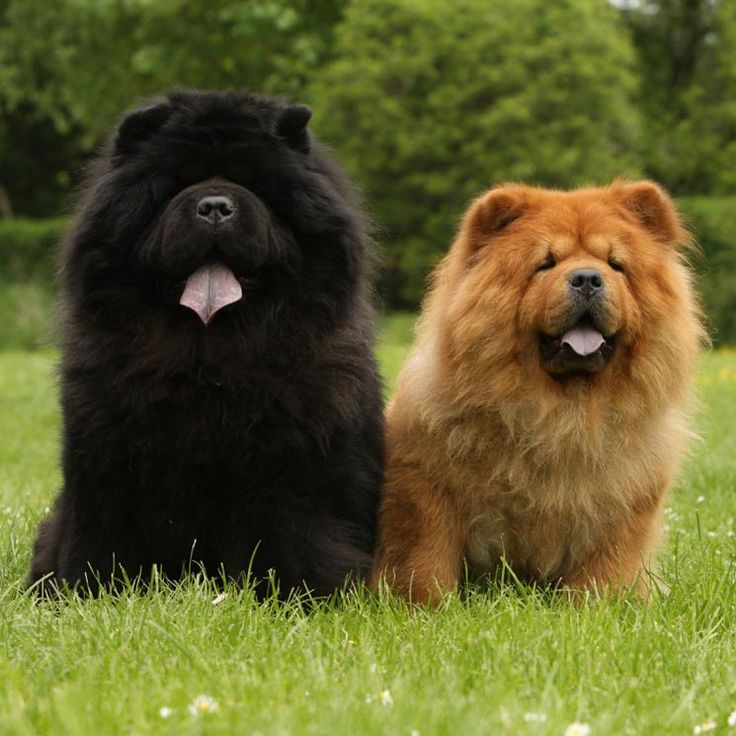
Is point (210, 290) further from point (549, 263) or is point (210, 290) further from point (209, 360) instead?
point (549, 263)

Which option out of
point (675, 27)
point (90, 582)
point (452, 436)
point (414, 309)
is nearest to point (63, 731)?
point (90, 582)

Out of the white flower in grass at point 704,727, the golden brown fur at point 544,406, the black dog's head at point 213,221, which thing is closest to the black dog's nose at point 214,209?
the black dog's head at point 213,221

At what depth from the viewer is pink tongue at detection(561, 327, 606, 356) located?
357 cm

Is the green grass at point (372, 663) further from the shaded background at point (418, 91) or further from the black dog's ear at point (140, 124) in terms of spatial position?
the shaded background at point (418, 91)

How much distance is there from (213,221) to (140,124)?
45 cm

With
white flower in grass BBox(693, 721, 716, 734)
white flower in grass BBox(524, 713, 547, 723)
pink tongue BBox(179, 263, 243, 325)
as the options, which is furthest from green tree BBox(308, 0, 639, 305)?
white flower in grass BBox(524, 713, 547, 723)

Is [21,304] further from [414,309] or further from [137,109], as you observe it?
[137,109]

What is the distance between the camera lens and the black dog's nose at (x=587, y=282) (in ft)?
11.5

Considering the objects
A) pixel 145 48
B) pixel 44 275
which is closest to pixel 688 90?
pixel 145 48

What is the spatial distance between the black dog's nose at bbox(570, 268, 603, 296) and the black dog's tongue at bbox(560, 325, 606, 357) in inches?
5.4

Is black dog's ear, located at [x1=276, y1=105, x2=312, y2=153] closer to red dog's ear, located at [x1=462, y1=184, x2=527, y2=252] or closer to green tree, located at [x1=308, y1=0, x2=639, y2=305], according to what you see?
red dog's ear, located at [x1=462, y1=184, x2=527, y2=252]

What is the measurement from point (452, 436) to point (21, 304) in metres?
16.3

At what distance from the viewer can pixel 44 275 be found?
2059cm

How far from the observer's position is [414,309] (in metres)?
19.1
